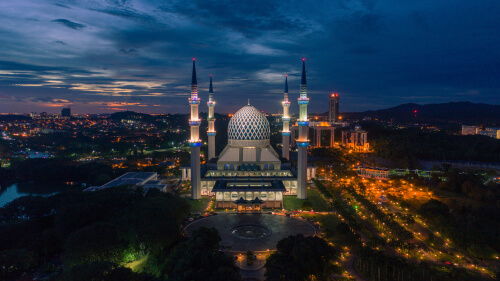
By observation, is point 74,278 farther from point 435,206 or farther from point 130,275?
point 435,206

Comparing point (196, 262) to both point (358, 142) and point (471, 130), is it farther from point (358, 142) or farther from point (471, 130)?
point (471, 130)

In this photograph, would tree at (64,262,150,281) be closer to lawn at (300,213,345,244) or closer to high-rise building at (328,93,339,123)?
lawn at (300,213,345,244)

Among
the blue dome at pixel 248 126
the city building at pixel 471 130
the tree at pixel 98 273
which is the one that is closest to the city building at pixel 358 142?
the blue dome at pixel 248 126

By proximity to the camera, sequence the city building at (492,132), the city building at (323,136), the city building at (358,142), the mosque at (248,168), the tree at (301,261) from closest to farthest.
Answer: the tree at (301,261), the mosque at (248,168), the city building at (358,142), the city building at (323,136), the city building at (492,132)

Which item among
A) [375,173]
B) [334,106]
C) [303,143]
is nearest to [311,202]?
[303,143]

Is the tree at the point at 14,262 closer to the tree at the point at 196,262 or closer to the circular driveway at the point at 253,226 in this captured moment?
the tree at the point at 196,262

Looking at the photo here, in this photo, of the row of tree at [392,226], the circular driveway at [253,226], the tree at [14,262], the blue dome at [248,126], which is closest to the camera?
the tree at [14,262]
